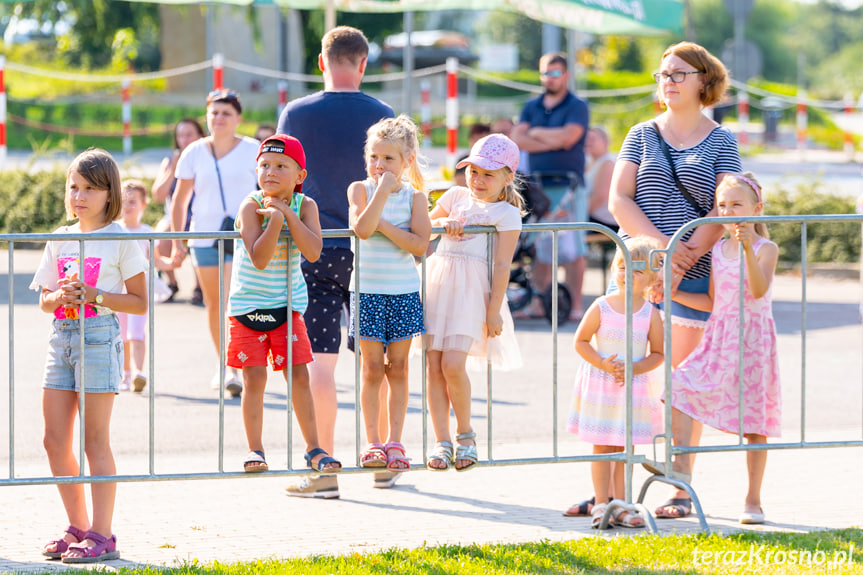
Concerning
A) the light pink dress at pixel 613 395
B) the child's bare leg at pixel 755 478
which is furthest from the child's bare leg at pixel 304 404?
the child's bare leg at pixel 755 478

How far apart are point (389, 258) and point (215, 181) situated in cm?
306

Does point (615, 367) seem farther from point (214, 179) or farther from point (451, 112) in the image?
point (451, 112)

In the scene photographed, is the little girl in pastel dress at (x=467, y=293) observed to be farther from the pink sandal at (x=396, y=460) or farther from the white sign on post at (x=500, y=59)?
the white sign on post at (x=500, y=59)

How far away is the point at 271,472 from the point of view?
527 centimetres

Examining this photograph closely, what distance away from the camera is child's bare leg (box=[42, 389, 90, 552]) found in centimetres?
499

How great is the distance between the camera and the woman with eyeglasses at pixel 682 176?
19.4 ft

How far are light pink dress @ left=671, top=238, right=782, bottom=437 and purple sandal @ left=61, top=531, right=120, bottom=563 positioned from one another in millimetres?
2534

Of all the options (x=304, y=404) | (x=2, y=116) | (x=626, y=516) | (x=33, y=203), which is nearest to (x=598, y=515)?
(x=626, y=516)

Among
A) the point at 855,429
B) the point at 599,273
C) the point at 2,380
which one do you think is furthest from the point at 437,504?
the point at 599,273

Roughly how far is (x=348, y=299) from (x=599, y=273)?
9.18 m

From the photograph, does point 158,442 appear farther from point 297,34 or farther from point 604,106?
point 604,106

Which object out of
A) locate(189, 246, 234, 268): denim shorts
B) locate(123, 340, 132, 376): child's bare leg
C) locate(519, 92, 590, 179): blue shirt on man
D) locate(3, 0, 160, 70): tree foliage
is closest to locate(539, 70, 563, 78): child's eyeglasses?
locate(519, 92, 590, 179): blue shirt on man

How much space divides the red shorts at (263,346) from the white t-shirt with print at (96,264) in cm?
50

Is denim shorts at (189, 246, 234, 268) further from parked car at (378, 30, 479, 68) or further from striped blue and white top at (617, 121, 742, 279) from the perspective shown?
parked car at (378, 30, 479, 68)
